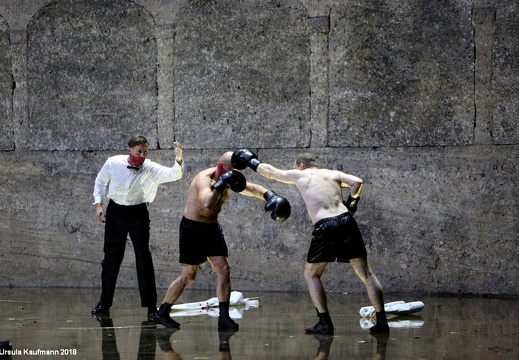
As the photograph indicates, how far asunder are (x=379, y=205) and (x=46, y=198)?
13.4ft

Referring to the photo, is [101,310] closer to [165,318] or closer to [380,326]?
[165,318]

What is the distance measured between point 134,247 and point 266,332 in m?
1.98

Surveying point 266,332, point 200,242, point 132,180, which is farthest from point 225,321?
point 132,180

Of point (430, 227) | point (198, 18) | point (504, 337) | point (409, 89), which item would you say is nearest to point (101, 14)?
point (198, 18)

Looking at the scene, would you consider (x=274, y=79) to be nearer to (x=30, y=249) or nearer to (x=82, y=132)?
(x=82, y=132)

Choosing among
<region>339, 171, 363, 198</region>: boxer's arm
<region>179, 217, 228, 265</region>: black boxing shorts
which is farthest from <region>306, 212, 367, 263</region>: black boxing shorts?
<region>179, 217, 228, 265</region>: black boxing shorts

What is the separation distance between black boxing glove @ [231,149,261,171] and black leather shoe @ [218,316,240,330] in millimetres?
1256

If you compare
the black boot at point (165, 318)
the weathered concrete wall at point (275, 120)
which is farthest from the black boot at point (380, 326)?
the weathered concrete wall at point (275, 120)

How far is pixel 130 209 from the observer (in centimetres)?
993

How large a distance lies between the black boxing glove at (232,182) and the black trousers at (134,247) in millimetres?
1606

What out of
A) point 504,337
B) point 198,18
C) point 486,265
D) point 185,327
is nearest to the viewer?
point 504,337

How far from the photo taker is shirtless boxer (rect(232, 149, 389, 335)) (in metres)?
8.34

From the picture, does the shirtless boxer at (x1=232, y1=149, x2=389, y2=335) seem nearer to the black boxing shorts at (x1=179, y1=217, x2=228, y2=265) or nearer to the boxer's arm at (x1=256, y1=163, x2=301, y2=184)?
the boxer's arm at (x1=256, y1=163, x2=301, y2=184)

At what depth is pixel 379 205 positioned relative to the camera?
1191cm
